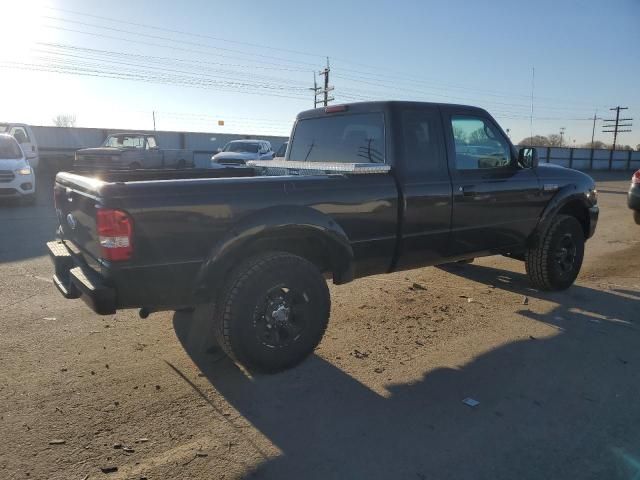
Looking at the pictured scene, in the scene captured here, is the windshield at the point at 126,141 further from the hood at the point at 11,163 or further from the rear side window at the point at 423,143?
the rear side window at the point at 423,143

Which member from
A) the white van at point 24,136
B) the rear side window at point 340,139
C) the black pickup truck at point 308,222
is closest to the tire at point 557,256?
the black pickup truck at point 308,222

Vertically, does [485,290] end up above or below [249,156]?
below

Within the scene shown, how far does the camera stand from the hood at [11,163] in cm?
1199

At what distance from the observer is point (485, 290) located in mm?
5758

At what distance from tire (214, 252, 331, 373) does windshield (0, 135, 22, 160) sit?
11700 millimetres

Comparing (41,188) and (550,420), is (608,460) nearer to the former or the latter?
(550,420)

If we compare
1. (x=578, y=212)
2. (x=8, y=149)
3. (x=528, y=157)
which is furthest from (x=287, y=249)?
(x=8, y=149)

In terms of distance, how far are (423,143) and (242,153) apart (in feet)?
49.4

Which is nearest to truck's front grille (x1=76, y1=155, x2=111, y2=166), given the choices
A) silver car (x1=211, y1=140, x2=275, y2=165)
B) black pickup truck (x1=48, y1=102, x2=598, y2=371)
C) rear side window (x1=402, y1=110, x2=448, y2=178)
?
silver car (x1=211, y1=140, x2=275, y2=165)

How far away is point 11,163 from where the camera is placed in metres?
12.1

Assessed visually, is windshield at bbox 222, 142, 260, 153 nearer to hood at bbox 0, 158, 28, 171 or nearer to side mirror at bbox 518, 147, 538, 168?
hood at bbox 0, 158, 28, 171

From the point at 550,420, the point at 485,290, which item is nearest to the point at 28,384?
the point at 550,420

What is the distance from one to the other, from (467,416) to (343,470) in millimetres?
957

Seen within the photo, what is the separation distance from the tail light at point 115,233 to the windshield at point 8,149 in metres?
11.5
